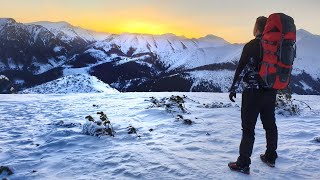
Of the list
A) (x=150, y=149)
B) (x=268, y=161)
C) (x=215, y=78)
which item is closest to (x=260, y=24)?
(x=268, y=161)

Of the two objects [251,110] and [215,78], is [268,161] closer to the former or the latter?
[251,110]

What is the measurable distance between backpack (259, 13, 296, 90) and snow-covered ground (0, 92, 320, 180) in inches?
59.4

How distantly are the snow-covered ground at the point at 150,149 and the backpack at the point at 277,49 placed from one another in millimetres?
1509

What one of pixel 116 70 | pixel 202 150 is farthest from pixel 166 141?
pixel 116 70

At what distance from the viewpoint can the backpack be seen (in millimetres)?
5469

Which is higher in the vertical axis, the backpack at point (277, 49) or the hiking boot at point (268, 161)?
the backpack at point (277, 49)

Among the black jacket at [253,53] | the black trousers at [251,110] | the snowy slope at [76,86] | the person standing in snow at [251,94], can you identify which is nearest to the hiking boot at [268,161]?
the person standing in snow at [251,94]

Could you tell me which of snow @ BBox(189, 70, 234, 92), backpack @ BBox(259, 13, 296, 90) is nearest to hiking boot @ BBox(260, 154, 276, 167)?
backpack @ BBox(259, 13, 296, 90)

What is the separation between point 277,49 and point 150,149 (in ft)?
10.2

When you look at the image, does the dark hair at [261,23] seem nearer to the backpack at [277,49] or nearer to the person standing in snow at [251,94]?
the person standing in snow at [251,94]

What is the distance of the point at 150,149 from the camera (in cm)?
719

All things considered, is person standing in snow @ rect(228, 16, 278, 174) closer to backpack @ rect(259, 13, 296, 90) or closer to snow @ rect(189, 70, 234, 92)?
backpack @ rect(259, 13, 296, 90)

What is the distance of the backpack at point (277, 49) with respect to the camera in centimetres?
547

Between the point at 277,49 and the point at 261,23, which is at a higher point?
the point at 261,23
